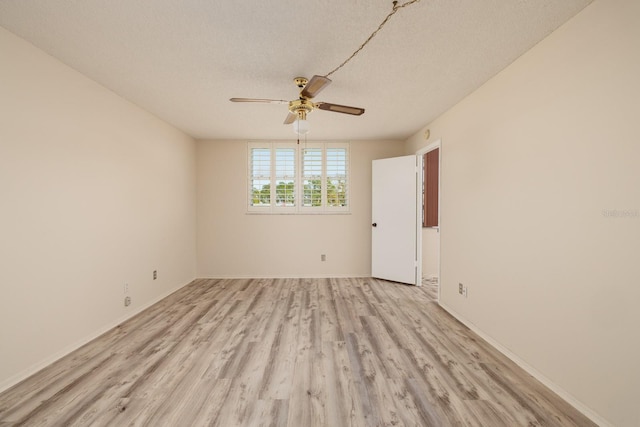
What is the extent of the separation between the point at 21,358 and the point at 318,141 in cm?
441

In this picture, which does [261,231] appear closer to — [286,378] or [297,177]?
[297,177]

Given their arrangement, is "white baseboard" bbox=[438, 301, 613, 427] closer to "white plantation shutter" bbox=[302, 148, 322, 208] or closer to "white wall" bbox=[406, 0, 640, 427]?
"white wall" bbox=[406, 0, 640, 427]

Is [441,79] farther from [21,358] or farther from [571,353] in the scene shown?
[21,358]

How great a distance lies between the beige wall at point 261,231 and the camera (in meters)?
4.92

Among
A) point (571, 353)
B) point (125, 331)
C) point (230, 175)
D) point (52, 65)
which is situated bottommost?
point (125, 331)

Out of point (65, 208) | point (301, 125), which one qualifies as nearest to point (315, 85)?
point (301, 125)

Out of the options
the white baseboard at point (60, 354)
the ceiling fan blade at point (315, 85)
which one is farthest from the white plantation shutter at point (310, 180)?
the white baseboard at point (60, 354)

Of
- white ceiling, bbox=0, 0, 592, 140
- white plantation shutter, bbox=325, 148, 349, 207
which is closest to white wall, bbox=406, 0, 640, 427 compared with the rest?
white ceiling, bbox=0, 0, 592, 140

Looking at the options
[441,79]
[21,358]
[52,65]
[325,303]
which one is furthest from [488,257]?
[52,65]

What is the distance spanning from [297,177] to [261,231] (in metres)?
1.21

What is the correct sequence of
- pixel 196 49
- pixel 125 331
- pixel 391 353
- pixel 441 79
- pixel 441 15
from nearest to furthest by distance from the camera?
1. pixel 441 15
2. pixel 196 49
3. pixel 391 353
4. pixel 441 79
5. pixel 125 331

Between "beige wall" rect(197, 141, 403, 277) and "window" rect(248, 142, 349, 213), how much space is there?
0.49 feet

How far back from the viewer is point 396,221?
456cm

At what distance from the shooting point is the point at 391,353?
2318 mm
